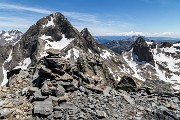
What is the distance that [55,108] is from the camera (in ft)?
80.0

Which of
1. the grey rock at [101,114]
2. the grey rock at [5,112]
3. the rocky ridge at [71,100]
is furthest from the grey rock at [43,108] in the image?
the grey rock at [101,114]

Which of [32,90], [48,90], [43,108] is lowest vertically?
[43,108]

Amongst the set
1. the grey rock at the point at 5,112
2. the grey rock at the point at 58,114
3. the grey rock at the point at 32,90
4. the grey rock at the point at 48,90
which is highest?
the grey rock at the point at 48,90

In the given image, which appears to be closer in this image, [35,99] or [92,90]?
[35,99]

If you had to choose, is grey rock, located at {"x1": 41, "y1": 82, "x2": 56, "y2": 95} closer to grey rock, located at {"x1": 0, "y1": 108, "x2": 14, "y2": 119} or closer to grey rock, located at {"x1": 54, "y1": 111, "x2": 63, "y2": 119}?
grey rock, located at {"x1": 54, "y1": 111, "x2": 63, "y2": 119}

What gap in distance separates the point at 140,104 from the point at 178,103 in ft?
16.0

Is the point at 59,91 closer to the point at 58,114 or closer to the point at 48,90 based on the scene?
the point at 48,90

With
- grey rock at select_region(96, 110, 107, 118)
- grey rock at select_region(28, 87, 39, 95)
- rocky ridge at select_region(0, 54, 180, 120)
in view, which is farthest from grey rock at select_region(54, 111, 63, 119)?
grey rock at select_region(28, 87, 39, 95)

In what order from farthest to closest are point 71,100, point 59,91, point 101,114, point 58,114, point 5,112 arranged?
Result: point 59,91 → point 71,100 → point 101,114 → point 58,114 → point 5,112

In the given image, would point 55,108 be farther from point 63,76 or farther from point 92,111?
point 63,76

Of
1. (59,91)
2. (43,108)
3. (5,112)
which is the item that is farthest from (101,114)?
(5,112)

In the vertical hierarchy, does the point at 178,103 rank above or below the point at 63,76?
below

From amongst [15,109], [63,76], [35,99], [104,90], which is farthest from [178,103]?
[15,109]

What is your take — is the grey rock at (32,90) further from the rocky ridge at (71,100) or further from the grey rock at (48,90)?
the grey rock at (48,90)
